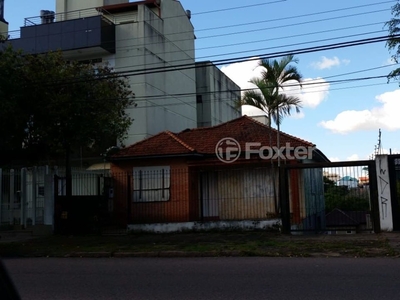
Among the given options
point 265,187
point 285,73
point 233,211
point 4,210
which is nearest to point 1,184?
point 4,210

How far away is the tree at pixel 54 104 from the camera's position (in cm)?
1542

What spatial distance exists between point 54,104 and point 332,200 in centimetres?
1046

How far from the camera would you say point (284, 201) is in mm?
14945

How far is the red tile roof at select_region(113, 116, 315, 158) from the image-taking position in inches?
704

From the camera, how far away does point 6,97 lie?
46.0ft

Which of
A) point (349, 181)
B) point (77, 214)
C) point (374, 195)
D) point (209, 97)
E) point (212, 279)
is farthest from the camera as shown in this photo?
point (209, 97)

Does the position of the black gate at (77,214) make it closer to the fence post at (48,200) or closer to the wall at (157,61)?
the fence post at (48,200)

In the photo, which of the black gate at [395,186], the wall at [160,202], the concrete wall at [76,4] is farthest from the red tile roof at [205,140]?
the concrete wall at [76,4]

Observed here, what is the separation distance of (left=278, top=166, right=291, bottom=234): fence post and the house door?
356cm

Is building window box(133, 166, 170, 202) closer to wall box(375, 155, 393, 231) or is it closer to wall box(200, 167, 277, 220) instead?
wall box(200, 167, 277, 220)

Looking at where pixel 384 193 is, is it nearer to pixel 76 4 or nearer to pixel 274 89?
pixel 274 89

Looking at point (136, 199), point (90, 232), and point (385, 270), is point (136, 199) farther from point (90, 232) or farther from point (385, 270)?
point (385, 270)

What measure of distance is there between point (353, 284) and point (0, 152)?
14078 millimetres

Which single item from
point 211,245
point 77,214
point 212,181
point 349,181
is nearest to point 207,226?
point 212,181
